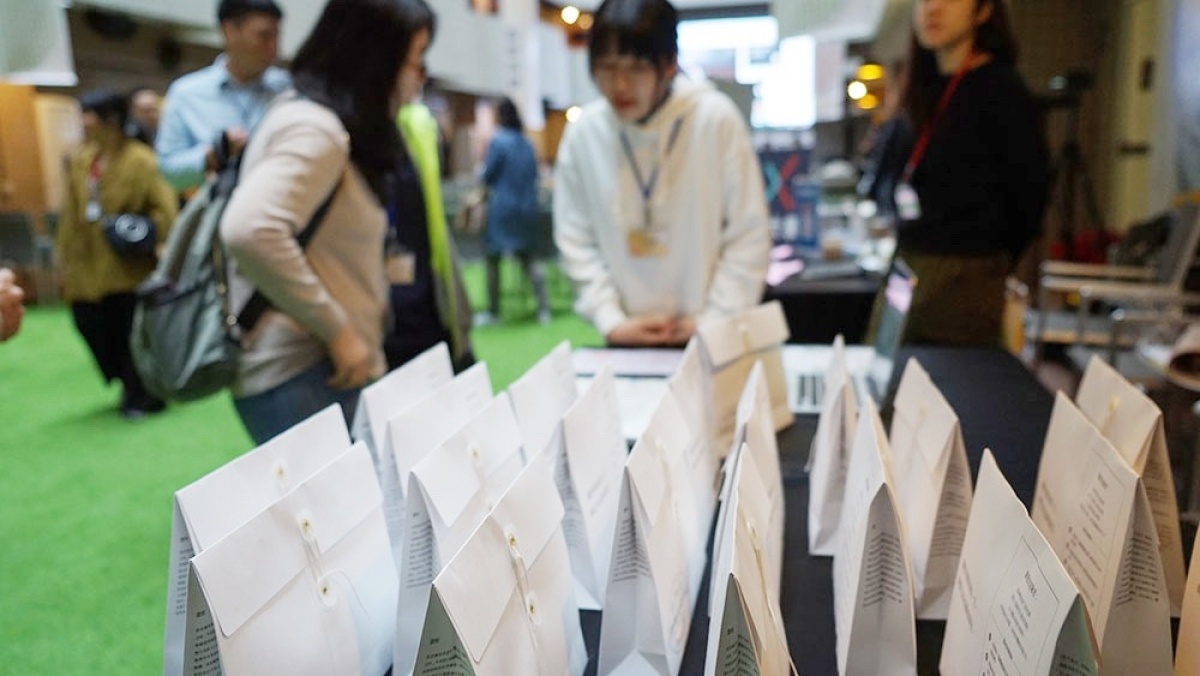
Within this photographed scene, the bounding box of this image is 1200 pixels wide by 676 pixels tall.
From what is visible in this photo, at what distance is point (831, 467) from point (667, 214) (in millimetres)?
966

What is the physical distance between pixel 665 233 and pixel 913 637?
4.15 ft

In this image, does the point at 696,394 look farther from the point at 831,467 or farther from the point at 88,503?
the point at 88,503

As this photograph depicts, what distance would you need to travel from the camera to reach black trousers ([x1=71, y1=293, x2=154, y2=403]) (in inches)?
151

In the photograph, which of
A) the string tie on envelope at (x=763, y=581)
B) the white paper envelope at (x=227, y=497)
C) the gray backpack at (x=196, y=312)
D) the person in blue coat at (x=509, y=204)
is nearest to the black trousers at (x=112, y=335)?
the person in blue coat at (x=509, y=204)

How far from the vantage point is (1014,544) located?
1.91ft

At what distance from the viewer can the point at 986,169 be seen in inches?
74.0

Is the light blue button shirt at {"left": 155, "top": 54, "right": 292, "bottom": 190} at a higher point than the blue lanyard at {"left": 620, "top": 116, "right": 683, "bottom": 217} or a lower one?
higher

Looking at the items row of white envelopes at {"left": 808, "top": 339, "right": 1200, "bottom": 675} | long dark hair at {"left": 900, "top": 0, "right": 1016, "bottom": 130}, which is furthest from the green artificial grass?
long dark hair at {"left": 900, "top": 0, "right": 1016, "bottom": 130}

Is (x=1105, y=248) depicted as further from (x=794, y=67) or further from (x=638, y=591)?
(x=638, y=591)

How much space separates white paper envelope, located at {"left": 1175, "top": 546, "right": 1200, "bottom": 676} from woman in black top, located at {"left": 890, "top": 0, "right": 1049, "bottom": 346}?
1397 millimetres

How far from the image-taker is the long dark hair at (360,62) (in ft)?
4.43

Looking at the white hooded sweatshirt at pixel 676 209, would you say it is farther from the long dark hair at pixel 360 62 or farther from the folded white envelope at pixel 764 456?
the folded white envelope at pixel 764 456

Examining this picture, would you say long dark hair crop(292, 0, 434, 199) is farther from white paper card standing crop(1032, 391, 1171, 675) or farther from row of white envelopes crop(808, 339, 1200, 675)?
white paper card standing crop(1032, 391, 1171, 675)

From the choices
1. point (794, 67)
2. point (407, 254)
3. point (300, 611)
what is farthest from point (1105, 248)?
point (300, 611)
